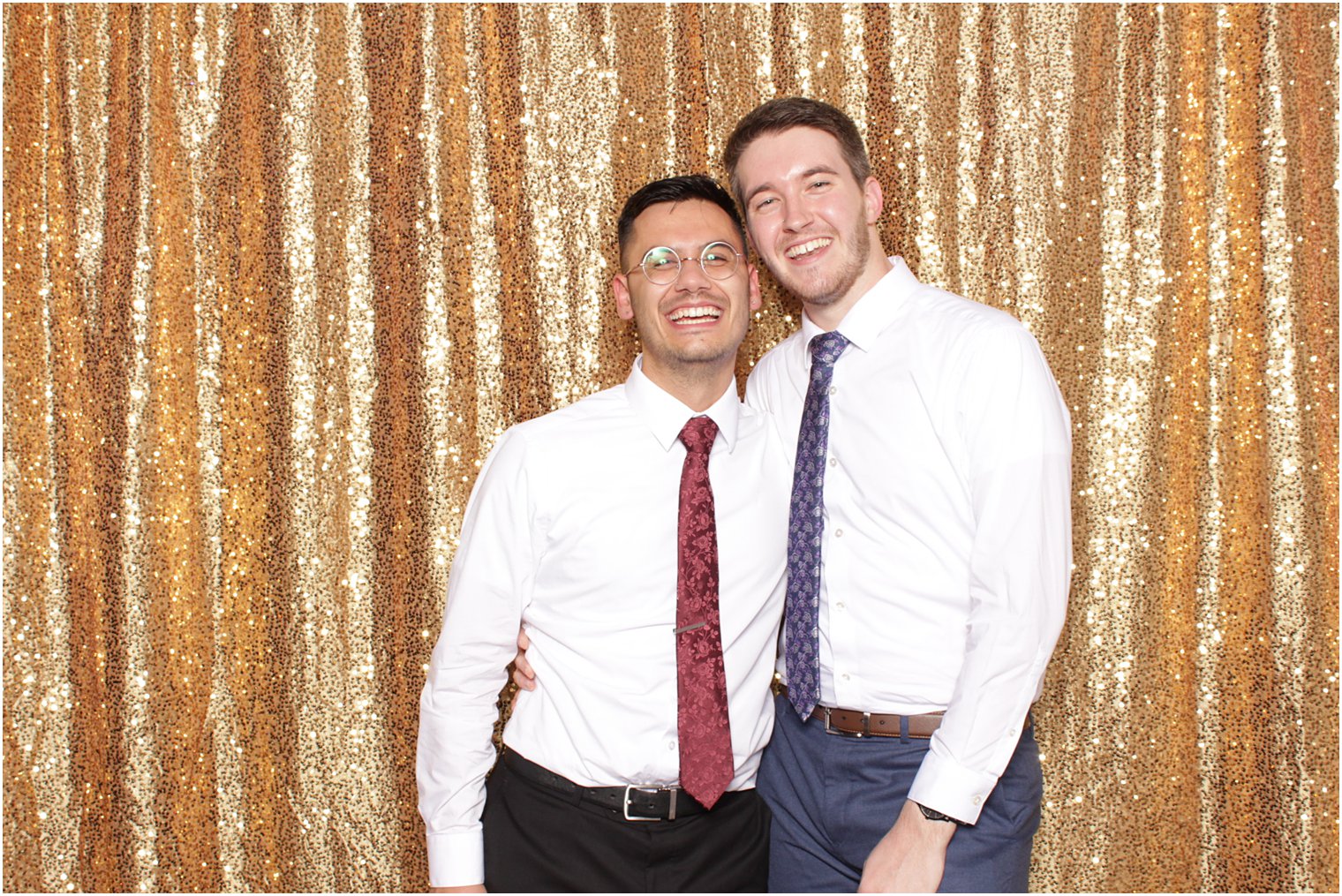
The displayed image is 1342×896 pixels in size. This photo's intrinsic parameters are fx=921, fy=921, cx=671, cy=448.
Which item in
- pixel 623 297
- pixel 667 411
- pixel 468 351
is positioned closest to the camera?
pixel 667 411

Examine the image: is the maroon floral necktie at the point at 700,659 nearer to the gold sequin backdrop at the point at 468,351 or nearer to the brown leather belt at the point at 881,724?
the brown leather belt at the point at 881,724

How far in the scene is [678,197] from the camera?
1.42 metres

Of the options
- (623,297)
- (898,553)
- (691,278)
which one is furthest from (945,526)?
(623,297)

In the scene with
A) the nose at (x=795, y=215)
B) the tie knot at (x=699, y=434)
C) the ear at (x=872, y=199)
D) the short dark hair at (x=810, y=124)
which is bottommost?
the tie knot at (x=699, y=434)

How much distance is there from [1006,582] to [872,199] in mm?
618

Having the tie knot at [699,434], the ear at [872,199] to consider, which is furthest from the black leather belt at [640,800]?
the ear at [872,199]

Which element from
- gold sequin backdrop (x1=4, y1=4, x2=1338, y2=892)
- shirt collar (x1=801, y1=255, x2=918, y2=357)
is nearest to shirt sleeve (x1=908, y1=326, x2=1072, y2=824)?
shirt collar (x1=801, y1=255, x2=918, y2=357)

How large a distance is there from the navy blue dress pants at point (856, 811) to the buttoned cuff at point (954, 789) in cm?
8

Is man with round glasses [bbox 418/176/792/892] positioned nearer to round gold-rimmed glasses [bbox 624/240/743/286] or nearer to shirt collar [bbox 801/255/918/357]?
round gold-rimmed glasses [bbox 624/240/743/286]

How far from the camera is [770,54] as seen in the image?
1.64 m

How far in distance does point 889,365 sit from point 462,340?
76cm

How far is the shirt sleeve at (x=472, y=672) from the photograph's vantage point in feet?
4.18

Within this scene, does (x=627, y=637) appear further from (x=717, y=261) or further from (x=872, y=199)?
(x=872, y=199)

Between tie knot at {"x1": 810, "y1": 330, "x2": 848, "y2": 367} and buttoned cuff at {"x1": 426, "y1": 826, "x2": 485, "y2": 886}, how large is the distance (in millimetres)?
823
